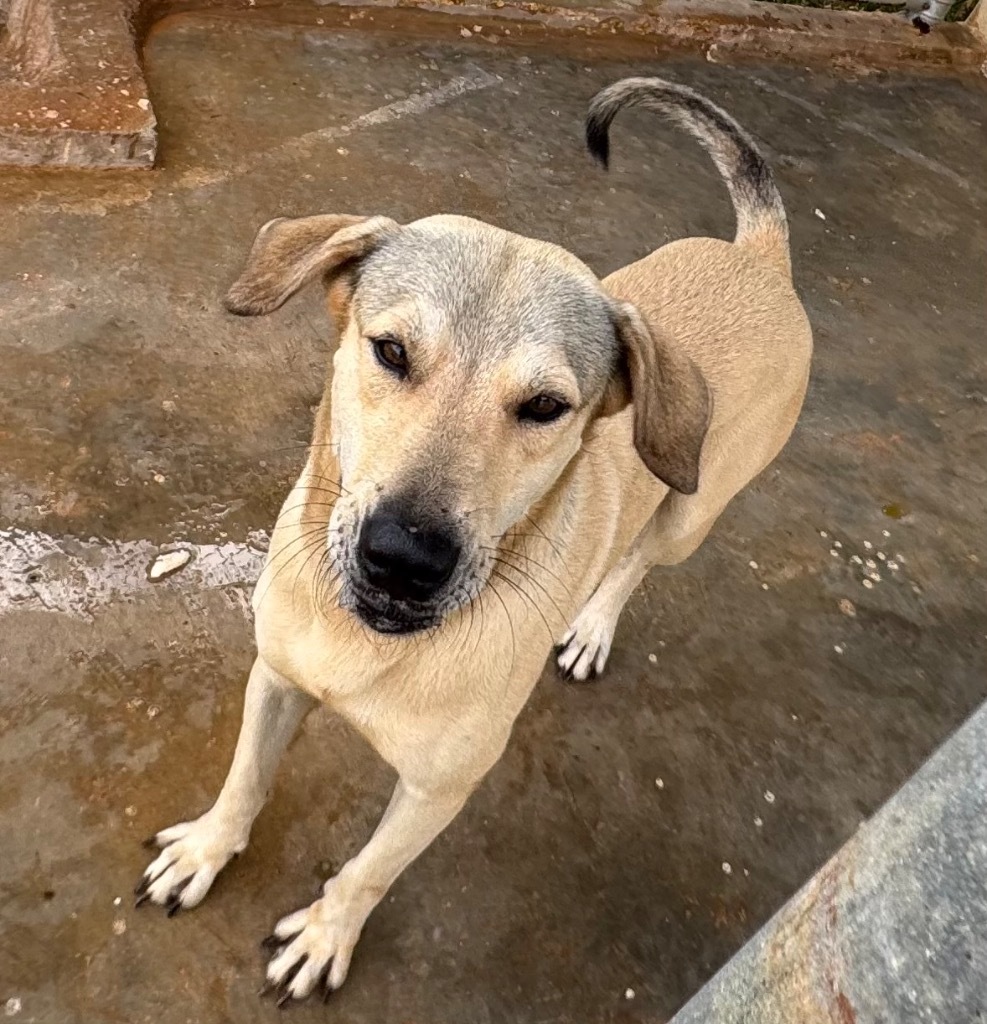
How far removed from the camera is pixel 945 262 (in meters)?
5.91

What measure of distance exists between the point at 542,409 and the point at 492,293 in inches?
9.9

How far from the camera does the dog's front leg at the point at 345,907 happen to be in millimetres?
2232

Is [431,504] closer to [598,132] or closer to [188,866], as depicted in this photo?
[188,866]

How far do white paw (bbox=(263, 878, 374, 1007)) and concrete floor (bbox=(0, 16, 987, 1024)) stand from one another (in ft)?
0.25

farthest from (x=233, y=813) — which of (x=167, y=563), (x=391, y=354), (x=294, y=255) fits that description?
(x=294, y=255)

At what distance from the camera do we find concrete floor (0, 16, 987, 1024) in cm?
260

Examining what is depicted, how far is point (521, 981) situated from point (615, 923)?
13.2 inches

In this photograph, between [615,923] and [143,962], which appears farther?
[615,923]

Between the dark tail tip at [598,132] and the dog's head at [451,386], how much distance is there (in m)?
1.01

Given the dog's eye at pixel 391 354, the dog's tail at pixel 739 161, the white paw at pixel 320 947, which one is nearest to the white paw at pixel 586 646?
the white paw at pixel 320 947

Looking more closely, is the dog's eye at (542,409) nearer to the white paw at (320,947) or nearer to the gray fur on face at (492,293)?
the gray fur on face at (492,293)

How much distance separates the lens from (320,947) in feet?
7.97

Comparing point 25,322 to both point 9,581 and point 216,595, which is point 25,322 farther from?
point 216,595

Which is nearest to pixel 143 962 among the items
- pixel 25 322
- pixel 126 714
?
pixel 126 714
